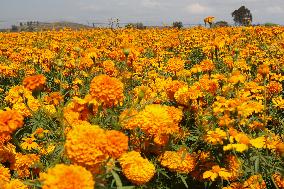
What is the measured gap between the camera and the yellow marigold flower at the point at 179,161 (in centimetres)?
278

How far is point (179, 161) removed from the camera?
277cm

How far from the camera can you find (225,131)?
258 cm

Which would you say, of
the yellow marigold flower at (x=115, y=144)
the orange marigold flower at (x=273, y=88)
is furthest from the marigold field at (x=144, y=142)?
the orange marigold flower at (x=273, y=88)

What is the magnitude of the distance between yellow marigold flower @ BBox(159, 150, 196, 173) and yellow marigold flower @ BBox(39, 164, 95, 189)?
1.14m

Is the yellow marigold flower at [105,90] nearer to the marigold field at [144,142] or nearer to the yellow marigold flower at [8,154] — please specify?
the marigold field at [144,142]

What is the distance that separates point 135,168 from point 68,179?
2.79 feet

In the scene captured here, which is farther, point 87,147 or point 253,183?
point 253,183

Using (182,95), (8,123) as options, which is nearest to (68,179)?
(8,123)

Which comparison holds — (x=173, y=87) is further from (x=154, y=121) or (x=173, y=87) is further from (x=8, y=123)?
(x=8, y=123)

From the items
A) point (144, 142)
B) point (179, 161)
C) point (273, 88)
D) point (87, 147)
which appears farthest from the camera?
point (273, 88)

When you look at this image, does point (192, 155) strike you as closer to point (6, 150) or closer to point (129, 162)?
point (129, 162)

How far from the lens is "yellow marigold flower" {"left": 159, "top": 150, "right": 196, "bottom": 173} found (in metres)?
2.78

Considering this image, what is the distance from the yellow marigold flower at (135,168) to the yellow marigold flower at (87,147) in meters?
0.55

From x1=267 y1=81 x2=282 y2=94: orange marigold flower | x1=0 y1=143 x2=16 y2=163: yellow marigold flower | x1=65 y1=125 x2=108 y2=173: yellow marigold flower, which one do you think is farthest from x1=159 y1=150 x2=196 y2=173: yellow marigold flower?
x1=267 y1=81 x2=282 y2=94: orange marigold flower
